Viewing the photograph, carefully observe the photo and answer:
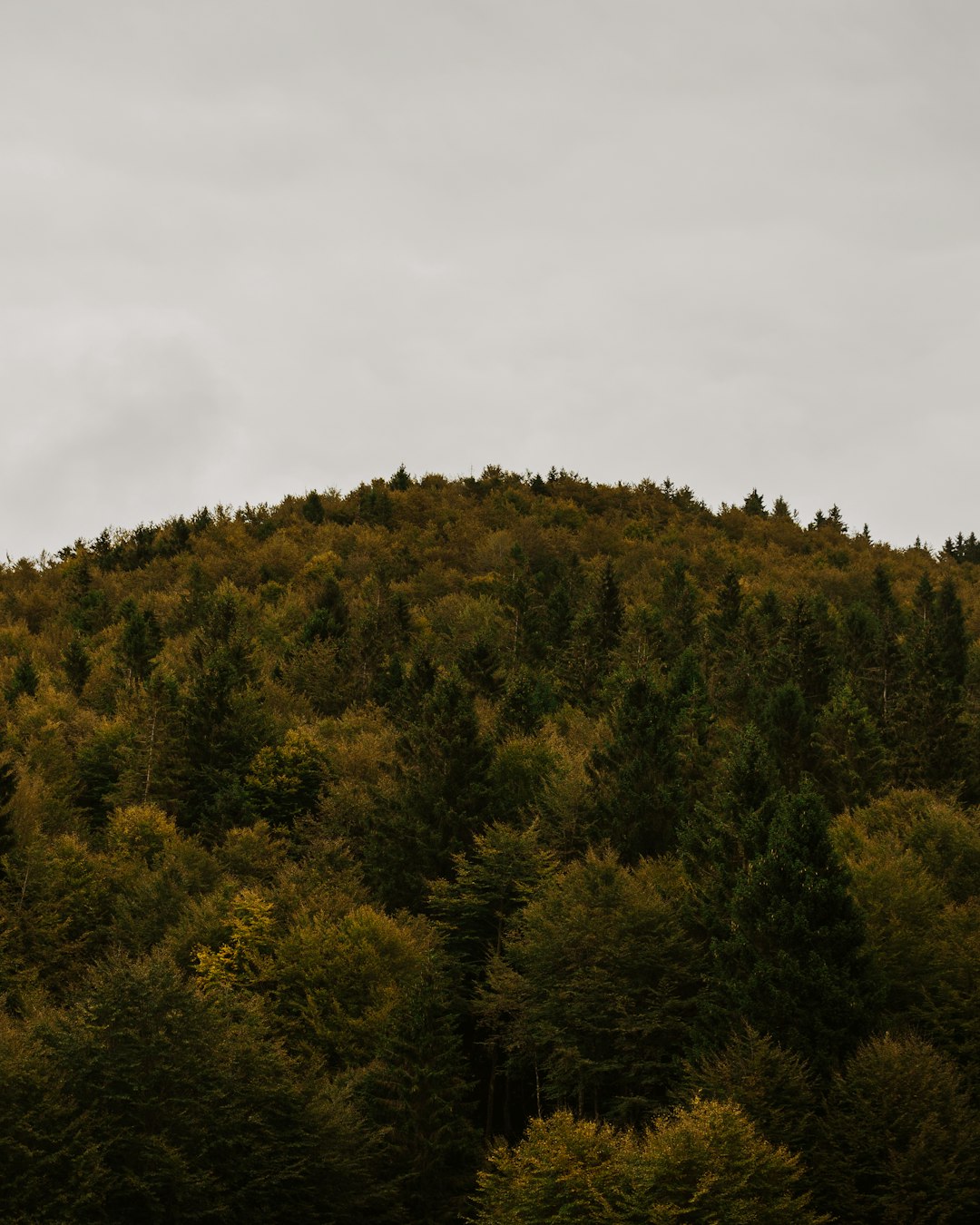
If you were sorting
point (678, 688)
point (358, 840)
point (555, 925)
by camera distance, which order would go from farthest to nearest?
point (678, 688) → point (358, 840) → point (555, 925)

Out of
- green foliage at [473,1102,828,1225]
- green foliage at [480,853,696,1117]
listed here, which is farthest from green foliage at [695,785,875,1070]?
green foliage at [473,1102,828,1225]

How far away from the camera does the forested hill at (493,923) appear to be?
30.8 m

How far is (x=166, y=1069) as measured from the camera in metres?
31.7

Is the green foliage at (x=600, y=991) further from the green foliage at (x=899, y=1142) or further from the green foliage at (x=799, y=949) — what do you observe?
the green foliage at (x=899, y=1142)

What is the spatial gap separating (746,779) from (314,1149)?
21134 mm

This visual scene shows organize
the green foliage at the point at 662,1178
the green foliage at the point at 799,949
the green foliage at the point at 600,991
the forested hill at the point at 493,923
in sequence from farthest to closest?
the green foliage at the point at 600,991 → the green foliage at the point at 799,949 → the forested hill at the point at 493,923 → the green foliage at the point at 662,1178

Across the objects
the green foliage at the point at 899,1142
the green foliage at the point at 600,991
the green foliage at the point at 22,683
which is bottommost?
the green foliage at the point at 899,1142

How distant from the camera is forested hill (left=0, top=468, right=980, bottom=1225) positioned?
1213 inches

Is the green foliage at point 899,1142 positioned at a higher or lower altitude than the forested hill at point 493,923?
lower

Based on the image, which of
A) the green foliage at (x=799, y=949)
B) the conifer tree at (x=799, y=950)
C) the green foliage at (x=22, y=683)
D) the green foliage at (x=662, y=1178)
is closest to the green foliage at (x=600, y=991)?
the green foliage at (x=799, y=949)

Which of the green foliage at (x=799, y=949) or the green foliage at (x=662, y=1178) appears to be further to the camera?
the green foliage at (x=799, y=949)

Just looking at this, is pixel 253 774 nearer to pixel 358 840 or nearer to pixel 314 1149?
pixel 358 840

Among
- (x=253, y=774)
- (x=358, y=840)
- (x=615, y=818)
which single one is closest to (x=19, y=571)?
(x=253, y=774)

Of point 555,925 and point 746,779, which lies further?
point 746,779
